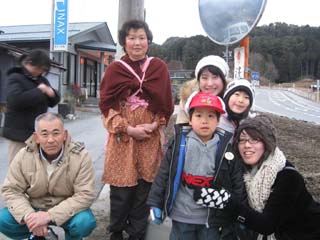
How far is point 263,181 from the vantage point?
2.50 m

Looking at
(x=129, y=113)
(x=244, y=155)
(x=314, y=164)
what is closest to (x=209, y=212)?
(x=244, y=155)

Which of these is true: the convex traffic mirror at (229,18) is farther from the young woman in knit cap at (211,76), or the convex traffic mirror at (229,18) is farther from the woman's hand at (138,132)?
the woman's hand at (138,132)

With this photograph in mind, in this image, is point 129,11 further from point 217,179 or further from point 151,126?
point 217,179

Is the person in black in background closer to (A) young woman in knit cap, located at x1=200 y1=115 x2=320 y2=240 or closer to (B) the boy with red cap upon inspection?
(B) the boy with red cap

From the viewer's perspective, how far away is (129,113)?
319 cm

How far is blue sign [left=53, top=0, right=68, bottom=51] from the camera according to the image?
57.8 feet

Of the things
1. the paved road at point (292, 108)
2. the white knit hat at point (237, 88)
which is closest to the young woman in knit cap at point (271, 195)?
the white knit hat at point (237, 88)

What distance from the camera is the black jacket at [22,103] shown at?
126 inches

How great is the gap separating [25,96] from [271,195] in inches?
79.1

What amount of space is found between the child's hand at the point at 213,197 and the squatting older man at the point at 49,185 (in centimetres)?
Answer: 100

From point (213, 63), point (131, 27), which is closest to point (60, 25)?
point (131, 27)

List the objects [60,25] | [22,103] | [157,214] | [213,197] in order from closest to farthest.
Result: [213,197]
[157,214]
[22,103]
[60,25]

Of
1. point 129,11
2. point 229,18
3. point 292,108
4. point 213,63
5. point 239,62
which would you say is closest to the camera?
point 213,63

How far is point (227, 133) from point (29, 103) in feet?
5.32
